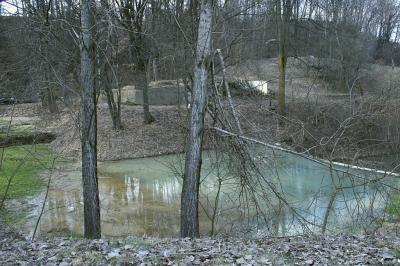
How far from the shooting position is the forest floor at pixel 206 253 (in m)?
5.44

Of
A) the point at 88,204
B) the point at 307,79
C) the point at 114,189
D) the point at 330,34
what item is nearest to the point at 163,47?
the point at 114,189

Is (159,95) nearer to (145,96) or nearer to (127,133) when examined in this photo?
(145,96)

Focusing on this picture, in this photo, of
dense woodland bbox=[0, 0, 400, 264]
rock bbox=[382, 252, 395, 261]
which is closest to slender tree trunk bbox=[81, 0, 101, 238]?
dense woodland bbox=[0, 0, 400, 264]

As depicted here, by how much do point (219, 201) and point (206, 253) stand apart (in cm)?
880

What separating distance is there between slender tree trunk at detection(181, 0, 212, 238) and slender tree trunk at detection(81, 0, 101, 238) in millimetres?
1885

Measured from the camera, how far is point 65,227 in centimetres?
1201

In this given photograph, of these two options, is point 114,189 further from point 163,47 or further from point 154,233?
point 163,47

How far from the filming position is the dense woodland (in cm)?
929

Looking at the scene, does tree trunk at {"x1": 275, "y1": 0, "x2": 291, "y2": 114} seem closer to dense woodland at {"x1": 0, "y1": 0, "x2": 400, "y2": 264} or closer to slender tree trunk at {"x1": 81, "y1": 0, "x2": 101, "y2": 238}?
dense woodland at {"x1": 0, "y1": 0, "x2": 400, "y2": 264}

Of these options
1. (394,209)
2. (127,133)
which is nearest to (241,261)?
(394,209)

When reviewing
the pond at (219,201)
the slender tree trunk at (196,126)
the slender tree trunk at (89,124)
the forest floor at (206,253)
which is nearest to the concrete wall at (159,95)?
the pond at (219,201)

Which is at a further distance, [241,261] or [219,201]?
[219,201]

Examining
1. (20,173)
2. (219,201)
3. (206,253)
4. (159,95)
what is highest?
(159,95)

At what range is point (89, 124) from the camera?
924 centimetres
